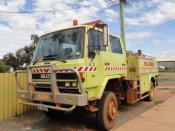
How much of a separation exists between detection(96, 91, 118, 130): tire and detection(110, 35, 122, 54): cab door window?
151cm

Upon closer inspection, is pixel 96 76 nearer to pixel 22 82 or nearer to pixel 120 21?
pixel 22 82

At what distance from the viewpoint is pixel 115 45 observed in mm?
9367

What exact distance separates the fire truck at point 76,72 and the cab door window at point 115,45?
36 mm

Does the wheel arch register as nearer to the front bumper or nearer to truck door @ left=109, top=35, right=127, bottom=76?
truck door @ left=109, top=35, right=127, bottom=76

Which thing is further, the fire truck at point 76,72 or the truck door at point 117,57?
the truck door at point 117,57

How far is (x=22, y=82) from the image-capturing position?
9.41m

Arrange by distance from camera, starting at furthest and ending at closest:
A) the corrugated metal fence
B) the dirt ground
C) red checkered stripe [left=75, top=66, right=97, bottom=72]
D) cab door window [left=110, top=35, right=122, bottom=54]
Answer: the corrugated metal fence
cab door window [left=110, top=35, right=122, bottom=54]
the dirt ground
red checkered stripe [left=75, top=66, right=97, bottom=72]

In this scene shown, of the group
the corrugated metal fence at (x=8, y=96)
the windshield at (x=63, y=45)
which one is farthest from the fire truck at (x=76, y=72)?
the corrugated metal fence at (x=8, y=96)

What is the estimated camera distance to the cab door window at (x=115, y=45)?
911 centimetres

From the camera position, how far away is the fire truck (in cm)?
714

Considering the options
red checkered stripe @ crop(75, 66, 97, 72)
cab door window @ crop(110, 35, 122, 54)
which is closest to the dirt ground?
red checkered stripe @ crop(75, 66, 97, 72)

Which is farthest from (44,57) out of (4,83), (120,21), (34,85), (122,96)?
(120,21)

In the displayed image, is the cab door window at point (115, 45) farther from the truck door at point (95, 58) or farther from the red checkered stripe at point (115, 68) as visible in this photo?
the truck door at point (95, 58)

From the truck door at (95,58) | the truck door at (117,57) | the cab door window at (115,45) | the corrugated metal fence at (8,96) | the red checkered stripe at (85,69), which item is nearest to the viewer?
the red checkered stripe at (85,69)
